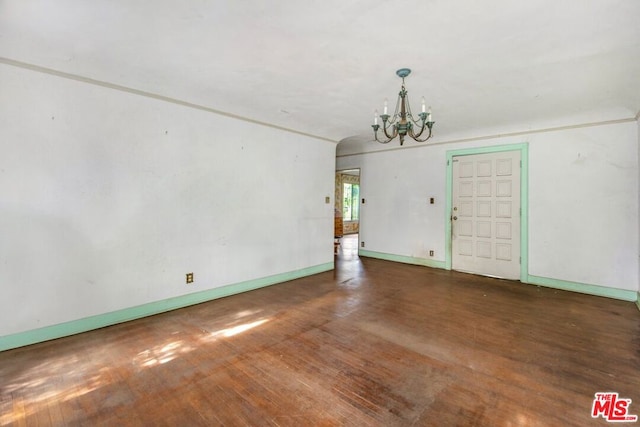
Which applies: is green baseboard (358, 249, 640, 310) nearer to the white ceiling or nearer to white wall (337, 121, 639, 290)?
white wall (337, 121, 639, 290)

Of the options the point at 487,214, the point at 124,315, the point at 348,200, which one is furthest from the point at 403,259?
the point at 348,200

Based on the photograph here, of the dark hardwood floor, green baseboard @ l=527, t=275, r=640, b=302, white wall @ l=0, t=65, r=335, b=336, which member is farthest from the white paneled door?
white wall @ l=0, t=65, r=335, b=336

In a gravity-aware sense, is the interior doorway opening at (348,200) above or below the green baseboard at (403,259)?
above

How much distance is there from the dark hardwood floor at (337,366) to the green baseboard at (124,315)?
91 mm

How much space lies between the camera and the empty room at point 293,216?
196 centimetres

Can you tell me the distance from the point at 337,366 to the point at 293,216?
2931mm

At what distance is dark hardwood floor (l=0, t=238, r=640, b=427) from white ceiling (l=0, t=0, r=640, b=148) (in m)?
2.57

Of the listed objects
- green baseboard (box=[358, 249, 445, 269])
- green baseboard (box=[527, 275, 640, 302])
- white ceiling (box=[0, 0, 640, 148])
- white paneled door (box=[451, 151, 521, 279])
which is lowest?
green baseboard (box=[527, 275, 640, 302])

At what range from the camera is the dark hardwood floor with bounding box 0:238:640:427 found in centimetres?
181

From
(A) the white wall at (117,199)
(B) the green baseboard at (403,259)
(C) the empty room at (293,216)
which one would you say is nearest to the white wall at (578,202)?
(C) the empty room at (293,216)

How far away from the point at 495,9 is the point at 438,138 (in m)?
3.83

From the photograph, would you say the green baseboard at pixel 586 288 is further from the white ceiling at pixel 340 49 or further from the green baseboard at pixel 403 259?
the white ceiling at pixel 340 49

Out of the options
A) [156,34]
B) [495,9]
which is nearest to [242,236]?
[156,34]

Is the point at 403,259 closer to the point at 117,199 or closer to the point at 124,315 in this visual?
the point at 124,315
